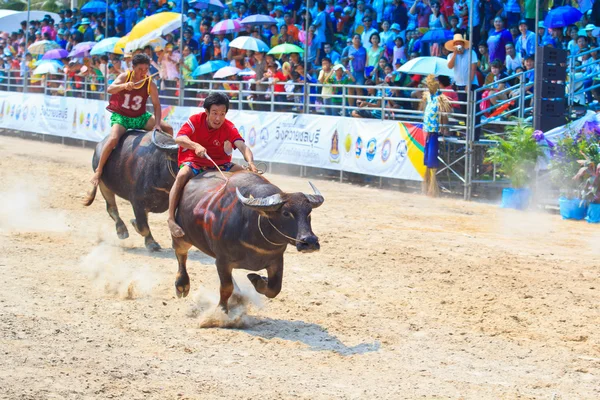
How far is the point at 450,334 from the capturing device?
25.2 ft

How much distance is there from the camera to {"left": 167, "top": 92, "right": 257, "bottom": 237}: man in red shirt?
26.9ft

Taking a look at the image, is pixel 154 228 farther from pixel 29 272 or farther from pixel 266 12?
pixel 266 12

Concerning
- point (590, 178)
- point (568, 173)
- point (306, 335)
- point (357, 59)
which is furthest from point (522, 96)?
point (306, 335)

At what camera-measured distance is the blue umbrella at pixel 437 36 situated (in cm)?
1838

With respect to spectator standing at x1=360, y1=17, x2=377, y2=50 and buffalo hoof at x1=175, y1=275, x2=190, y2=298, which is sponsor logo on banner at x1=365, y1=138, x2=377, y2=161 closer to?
spectator standing at x1=360, y1=17, x2=377, y2=50

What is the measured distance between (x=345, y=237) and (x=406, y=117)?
6.16 metres

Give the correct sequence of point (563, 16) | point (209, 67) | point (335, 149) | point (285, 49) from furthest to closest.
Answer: point (209, 67)
point (285, 49)
point (335, 149)
point (563, 16)

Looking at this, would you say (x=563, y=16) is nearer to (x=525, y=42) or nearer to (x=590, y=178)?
(x=525, y=42)

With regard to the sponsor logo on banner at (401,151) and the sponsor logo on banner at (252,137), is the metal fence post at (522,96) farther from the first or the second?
the sponsor logo on banner at (252,137)

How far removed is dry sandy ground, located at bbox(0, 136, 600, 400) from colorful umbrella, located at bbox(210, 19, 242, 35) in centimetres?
1063

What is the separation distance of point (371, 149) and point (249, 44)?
5.22m

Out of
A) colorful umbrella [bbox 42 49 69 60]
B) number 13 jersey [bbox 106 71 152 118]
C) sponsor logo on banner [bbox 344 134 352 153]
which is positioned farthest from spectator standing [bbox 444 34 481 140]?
colorful umbrella [bbox 42 49 69 60]

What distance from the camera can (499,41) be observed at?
17.7m

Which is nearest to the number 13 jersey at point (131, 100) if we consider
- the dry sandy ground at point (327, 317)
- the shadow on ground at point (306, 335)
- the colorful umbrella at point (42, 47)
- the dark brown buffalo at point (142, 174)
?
the dark brown buffalo at point (142, 174)
